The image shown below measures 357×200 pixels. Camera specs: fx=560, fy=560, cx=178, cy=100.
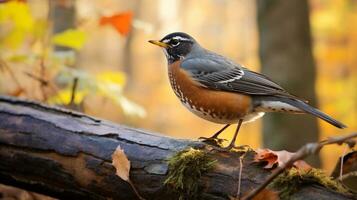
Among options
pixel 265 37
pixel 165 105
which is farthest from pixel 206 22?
pixel 265 37

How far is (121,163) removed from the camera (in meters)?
3.20

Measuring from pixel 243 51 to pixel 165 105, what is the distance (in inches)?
135

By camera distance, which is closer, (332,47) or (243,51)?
(332,47)

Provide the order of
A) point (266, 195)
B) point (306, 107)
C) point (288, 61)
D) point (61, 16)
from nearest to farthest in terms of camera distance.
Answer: point (266, 195), point (306, 107), point (61, 16), point (288, 61)

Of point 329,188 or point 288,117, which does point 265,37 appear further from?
point 329,188

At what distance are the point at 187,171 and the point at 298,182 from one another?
63 centimetres

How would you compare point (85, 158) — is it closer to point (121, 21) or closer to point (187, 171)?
point (187, 171)

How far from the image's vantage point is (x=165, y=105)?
56.0 ft

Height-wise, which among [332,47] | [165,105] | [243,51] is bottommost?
[165,105]

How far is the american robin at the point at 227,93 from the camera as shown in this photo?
3783 mm

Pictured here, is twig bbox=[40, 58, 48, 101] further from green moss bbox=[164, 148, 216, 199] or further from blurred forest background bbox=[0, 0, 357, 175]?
green moss bbox=[164, 148, 216, 199]

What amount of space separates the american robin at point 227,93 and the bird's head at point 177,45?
17 cm

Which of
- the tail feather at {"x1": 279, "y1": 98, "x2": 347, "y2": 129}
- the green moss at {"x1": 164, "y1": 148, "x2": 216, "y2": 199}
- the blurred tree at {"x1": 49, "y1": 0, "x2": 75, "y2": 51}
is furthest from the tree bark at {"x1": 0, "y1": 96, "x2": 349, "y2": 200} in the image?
the blurred tree at {"x1": 49, "y1": 0, "x2": 75, "y2": 51}

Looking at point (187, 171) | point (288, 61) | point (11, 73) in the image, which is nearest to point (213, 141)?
point (187, 171)
